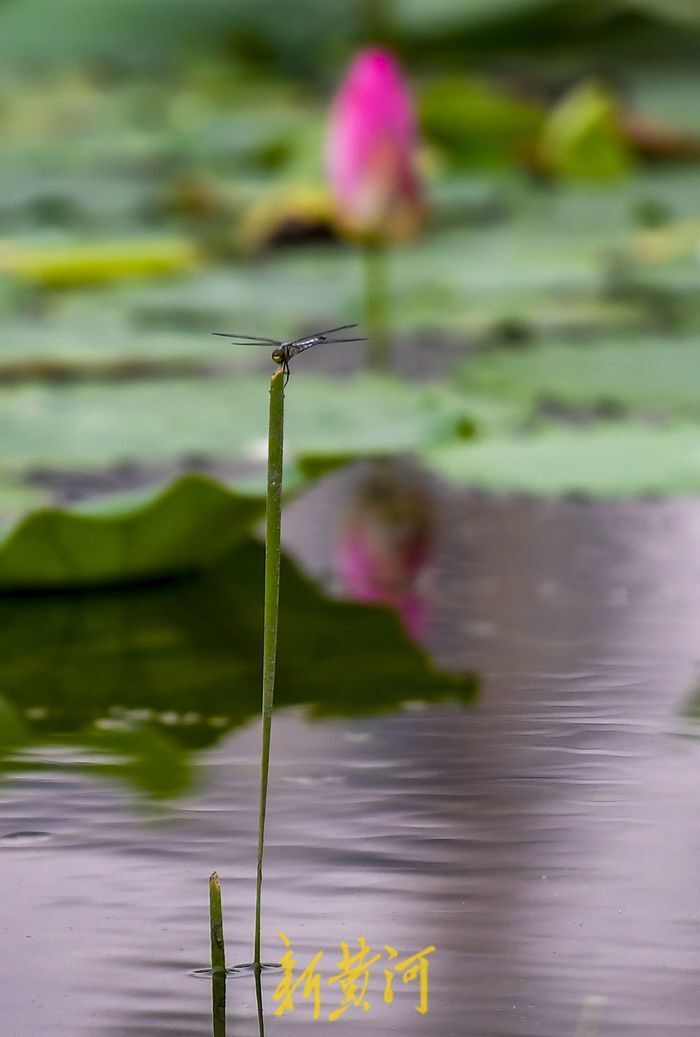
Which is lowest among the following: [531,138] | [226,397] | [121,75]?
[226,397]

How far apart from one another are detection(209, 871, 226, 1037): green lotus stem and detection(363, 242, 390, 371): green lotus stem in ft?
5.34

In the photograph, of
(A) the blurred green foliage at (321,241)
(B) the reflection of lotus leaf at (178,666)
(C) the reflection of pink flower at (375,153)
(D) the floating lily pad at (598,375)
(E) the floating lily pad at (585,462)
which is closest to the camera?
(B) the reflection of lotus leaf at (178,666)

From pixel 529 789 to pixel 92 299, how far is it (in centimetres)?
Answer: 185

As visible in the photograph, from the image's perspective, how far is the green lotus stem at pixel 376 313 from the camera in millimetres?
2274

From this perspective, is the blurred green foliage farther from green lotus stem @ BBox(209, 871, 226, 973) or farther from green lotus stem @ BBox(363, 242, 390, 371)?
green lotus stem @ BBox(209, 871, 226, 973)

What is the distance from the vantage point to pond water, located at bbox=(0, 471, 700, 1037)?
0.63m

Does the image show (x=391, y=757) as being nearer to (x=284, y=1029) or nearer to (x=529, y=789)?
(x=529, y=789)

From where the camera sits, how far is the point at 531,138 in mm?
3637

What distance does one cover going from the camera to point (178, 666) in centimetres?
111

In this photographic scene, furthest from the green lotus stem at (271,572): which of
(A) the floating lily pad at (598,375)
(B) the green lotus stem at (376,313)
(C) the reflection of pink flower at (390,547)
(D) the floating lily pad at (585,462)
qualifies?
(B) the green lotus stem at (376,313)

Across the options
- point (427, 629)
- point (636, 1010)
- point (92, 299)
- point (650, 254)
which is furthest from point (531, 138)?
point (636, 1010)

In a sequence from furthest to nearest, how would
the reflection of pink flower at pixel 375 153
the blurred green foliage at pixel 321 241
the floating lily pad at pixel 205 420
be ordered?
the reflection of pink flower at pixel 375 153
the blurred green foliage at pixel 321 241
the floating lily pad at pixel 205 420
